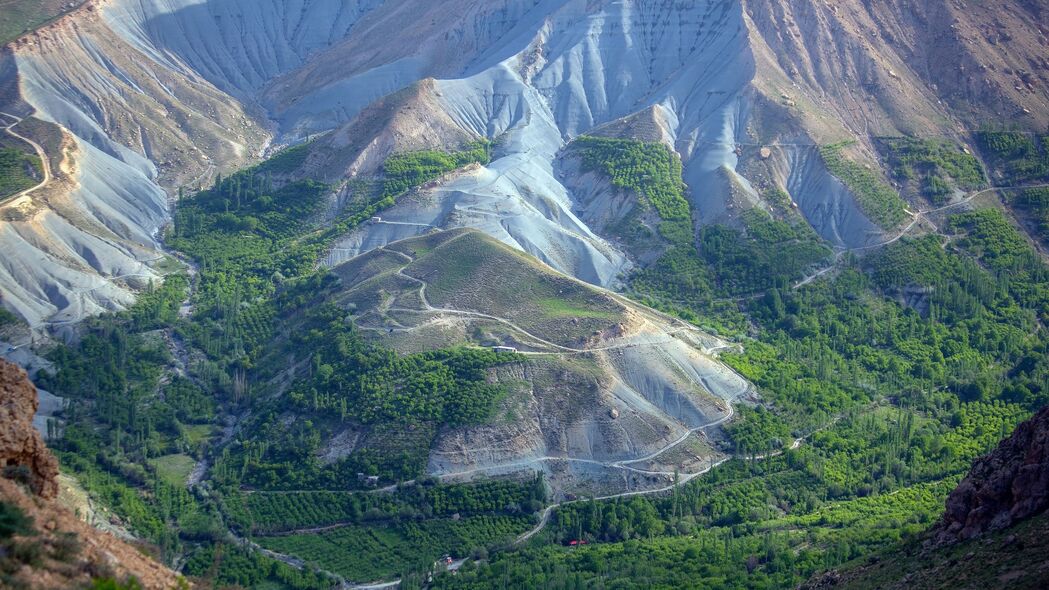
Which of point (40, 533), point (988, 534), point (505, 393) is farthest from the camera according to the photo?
point (505, 393)

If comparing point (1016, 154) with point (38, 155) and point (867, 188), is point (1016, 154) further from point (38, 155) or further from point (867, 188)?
point (38, 155)

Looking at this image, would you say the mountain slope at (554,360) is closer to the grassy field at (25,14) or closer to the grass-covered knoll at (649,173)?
the grass-covered knoll at (649,173)

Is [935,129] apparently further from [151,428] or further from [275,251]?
[151,428]

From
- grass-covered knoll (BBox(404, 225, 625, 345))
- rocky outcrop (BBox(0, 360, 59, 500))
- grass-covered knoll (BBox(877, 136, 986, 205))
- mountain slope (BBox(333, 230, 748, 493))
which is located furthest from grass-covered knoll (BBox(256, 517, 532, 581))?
grass-covered knoll (BBox(877, 136, 986, 205))

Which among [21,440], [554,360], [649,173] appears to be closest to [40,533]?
[21,440]

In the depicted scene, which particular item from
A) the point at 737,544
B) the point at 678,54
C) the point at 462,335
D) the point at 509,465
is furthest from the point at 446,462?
the point at 678,54

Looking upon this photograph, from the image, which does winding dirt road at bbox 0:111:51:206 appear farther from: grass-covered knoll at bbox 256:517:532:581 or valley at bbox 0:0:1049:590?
grass-covered knoll at bbox 256:517:532:581
